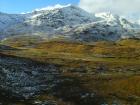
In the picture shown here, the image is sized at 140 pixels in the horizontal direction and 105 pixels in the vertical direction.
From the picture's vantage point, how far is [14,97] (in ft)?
206

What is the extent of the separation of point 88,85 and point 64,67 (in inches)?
1505

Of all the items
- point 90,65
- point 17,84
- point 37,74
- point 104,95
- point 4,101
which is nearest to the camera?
point 4,101

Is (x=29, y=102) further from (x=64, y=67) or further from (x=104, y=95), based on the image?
(x=64, y=67)

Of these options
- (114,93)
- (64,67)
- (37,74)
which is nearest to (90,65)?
(64,67)

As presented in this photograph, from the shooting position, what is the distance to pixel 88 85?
260 ft

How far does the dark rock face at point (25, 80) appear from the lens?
224 ft

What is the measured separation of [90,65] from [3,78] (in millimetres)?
53407

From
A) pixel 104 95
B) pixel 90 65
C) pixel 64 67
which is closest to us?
pixel 104 95

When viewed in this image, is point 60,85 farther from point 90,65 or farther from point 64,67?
point 90,65

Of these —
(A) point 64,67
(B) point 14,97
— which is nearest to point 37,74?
(A) point 64,67

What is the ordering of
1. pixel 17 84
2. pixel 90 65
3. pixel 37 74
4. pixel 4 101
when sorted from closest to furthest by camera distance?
1. pixel 4 101
2. pixel 17 84
3. pixel 37 74
4. pixel 90 65

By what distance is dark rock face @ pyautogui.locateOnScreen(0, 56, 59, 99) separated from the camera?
68.2 meters

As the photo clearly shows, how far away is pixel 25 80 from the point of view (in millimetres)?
82188

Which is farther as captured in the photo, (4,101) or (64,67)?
(64,67)
